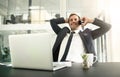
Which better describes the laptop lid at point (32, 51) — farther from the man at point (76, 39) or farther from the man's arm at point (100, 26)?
the man's arm at point (100, 26)

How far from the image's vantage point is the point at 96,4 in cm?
320

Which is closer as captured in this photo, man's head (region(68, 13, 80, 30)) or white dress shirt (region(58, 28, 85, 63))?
white dress shirt (region(58, 28, 85, 63))

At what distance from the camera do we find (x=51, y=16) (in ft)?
11.3

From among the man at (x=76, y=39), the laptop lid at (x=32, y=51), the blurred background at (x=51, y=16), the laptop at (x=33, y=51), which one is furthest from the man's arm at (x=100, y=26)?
the laptop lid at (x=32, y=51)

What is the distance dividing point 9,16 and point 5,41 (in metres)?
0.48

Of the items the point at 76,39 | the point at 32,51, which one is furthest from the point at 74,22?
the point at 32,51

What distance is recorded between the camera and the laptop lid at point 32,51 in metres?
1.29

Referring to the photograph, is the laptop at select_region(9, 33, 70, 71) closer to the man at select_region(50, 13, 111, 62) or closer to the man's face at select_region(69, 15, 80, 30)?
the man at select_region(50, 13, 111, 62)

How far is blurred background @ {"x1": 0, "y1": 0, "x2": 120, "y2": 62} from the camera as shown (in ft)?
9.75

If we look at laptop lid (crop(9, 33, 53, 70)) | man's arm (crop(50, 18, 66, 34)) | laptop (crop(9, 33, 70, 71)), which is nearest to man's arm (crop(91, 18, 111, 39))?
man's arm (crop(50, 18, 66, 34))

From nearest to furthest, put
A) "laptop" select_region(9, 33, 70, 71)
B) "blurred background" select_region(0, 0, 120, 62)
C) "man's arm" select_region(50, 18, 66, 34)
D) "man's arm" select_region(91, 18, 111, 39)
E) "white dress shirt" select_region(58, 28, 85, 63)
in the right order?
"laptop" select_region(9, 33, 70, 71)
"white dress shirt" select_region(58, 28, 85, 63)
"man's arm" select_region(91, 18, 111, 39)
"man's arm" select_region(50, 18, 66, 34)
"blurred background" select_region(0, 0, 120, 62)

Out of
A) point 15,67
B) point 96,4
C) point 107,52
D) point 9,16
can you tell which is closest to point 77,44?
point 107,52

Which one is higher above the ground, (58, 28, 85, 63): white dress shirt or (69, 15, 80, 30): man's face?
(69, 15, 80, 30): man's face

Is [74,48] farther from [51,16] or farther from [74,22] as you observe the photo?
[51,16]
